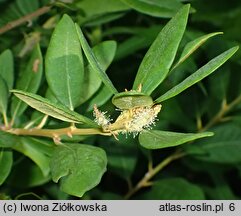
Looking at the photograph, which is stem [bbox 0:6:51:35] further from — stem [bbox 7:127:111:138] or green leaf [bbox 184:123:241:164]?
green leaf [bbox 184:123:241:164]

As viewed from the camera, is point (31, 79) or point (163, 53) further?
point (31, 79)

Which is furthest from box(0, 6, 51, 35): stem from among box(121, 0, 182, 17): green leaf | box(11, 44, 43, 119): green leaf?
box(121, 0, 182, 17): green leaf

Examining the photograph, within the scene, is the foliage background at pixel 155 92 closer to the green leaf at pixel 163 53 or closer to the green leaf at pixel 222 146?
the green leaf at pixel 222 146

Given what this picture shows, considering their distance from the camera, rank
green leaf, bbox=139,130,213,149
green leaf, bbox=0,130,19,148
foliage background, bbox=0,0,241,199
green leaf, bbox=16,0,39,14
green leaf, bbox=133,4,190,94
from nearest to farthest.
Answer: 1. green leaf, bbox=139,130,213,149
2. green leaf, bbox=133,4,190,94
3. green leaf, bbox=0,130,19,148
4. foliage background, bbox=0,0,241,199
5. green leaf, bbox=16,0,39,14

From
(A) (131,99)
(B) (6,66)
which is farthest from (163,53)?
(B) (6,66)

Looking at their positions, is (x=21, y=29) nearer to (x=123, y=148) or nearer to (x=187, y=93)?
(x=123, y=148)

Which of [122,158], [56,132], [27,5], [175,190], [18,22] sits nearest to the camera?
[56,132]

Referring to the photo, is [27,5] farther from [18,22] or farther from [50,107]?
[50,107]
